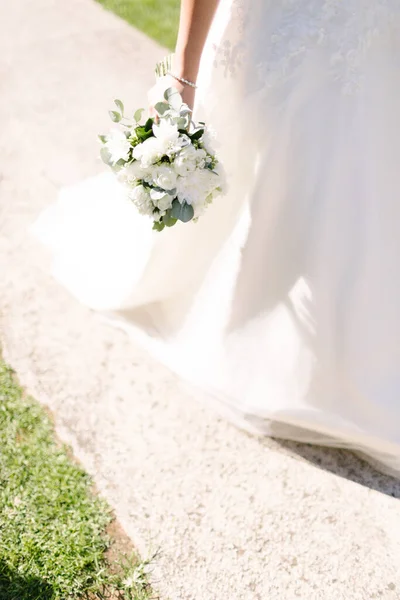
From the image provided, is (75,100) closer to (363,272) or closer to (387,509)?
(363,272)

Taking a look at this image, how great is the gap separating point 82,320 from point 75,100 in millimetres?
1860

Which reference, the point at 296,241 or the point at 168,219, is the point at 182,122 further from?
the point at 296,241

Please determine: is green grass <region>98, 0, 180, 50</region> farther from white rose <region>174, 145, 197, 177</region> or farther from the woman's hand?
white rose <region>174, 145, 197, 177</region>

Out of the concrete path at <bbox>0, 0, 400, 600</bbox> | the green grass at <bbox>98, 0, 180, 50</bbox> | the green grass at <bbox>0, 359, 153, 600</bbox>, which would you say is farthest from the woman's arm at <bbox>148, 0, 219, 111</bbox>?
the green grass at <bbox>98, 0, 180, 50</bbox>

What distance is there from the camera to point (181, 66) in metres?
2.02

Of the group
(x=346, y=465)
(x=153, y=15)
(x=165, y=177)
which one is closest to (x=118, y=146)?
(x=165, y=177)

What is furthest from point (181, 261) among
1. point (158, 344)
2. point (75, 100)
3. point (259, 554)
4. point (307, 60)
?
point (75, 100)

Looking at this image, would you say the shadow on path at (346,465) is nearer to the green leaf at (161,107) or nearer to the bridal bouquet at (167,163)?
the bridal bouquet at (167,163)

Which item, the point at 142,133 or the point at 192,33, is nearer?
the point at 142,133

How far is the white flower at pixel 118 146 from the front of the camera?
186cm

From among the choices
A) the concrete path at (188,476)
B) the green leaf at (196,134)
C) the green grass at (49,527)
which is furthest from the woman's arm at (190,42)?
the green grass at (49,527)

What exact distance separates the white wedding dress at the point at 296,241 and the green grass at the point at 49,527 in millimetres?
568

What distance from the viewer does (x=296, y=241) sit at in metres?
2.19

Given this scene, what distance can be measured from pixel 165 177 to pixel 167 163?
0.13 ft
